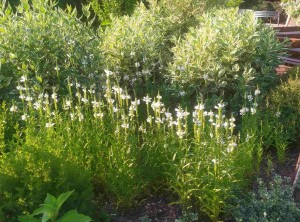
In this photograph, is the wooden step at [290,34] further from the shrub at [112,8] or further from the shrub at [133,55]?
the shrub at [133,55]

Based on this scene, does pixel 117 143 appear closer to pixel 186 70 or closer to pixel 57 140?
pixel 57 140

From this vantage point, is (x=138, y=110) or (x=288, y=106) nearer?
(x=288, y=106)

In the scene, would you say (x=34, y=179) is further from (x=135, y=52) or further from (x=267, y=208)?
(x=135, y=52)

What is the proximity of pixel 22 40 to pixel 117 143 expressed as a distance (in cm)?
182

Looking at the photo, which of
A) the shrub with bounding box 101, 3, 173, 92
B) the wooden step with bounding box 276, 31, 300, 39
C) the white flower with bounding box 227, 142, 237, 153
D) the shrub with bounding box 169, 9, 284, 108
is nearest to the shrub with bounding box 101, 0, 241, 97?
the shrub with bounding box 101, 3, 173, 92

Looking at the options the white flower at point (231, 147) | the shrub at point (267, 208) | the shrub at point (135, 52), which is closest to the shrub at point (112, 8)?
the shrub at point (135, 52)

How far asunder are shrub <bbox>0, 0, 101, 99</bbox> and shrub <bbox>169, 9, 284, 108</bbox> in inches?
38.1

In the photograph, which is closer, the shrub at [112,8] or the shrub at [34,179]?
the shrub at [34,179]

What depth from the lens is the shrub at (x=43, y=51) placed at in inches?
192

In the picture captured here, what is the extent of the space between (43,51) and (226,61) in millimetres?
1887

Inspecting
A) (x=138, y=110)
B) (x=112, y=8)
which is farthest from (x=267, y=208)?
(x=112, y=8)

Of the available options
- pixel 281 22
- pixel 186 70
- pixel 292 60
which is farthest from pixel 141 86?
pixel 281 22

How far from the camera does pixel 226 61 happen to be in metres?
5.34

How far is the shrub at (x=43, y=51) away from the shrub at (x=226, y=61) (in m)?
0.97
